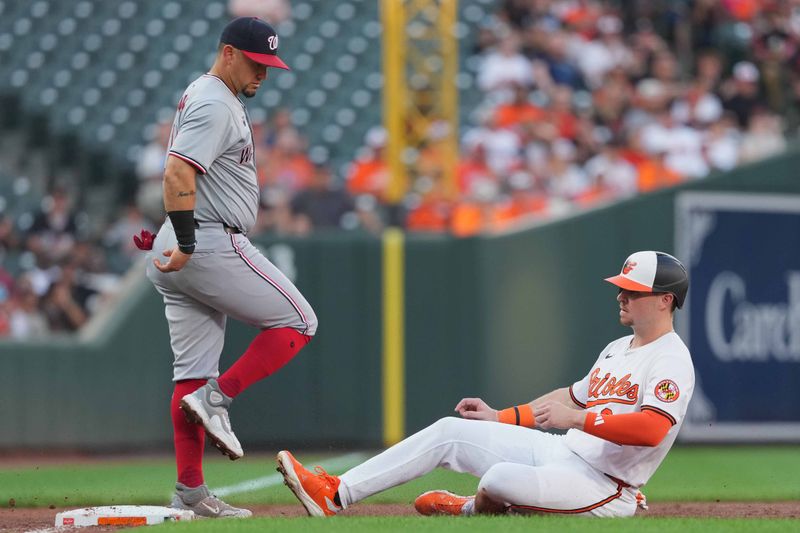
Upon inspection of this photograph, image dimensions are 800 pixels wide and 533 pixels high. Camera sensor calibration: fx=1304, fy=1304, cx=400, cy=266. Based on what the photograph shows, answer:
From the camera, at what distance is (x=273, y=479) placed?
755cm

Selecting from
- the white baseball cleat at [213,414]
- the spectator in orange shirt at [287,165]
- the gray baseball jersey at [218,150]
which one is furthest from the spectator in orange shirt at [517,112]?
the white baseball cleat at [213,414]

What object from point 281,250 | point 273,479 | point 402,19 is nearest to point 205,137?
point 273,479

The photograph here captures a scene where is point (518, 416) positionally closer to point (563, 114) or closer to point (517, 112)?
point (517, 112)

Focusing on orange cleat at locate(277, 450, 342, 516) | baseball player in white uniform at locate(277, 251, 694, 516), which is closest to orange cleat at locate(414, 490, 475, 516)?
baseball player in white uniform at locate(277, 251, 694, 516)

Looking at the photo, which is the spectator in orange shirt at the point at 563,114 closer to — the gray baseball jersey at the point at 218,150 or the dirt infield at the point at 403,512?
the dirt infield at the point at 403,512

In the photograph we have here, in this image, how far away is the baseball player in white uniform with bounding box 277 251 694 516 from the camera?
15.8 feet

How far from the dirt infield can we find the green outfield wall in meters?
3.53

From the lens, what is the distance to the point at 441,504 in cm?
536

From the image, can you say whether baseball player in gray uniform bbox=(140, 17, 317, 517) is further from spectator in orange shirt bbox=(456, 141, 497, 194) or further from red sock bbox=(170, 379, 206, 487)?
spectator in orange shirt bbox=(456, 141, 497, 194)

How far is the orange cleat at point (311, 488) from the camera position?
5.00m

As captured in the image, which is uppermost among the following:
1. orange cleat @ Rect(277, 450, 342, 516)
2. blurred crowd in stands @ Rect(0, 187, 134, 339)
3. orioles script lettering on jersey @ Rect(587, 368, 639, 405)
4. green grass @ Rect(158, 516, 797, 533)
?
blurred crowd in stands @ Rect(0, 187, 134, 339)

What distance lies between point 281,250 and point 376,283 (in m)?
0.78

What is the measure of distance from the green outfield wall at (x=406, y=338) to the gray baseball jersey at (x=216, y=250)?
4426mm

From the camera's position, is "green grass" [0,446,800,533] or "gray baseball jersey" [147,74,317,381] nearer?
"green grass" [0,446,800,533]
